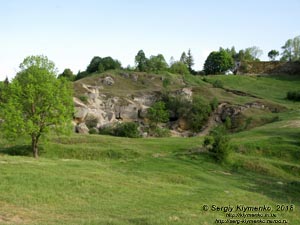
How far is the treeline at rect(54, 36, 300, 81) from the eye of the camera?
134 meters

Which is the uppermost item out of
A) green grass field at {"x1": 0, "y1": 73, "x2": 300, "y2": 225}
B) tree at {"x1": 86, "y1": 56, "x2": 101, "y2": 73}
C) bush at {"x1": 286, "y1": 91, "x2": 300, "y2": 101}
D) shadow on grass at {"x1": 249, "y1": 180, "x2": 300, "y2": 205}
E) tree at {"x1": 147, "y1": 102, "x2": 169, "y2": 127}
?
tree at {"x1": 86, "y1": 56, "x2": 101, "y2": 73}

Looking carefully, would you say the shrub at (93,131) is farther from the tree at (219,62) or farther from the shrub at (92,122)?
the tree at (219,62)

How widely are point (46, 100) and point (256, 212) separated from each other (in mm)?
26777

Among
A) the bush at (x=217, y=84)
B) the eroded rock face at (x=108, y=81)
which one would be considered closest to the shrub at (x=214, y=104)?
the bush at (x=217, y=84)

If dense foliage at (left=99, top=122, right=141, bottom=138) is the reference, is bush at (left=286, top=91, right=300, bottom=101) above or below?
above

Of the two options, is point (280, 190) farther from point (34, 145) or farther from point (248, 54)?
point (248, 54)

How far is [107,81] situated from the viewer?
112 metres

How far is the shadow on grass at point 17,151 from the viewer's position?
42031mm

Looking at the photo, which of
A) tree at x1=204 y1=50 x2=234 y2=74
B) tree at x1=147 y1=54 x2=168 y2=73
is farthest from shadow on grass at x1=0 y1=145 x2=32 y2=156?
tree at x1=204 y1=50 x2=234 y2=74

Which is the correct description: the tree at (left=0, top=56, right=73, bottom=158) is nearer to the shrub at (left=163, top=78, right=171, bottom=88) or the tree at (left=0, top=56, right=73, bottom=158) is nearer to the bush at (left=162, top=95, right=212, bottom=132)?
the bush at (left=162, top=95, right=212, bottom=132)

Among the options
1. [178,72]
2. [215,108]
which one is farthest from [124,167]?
[178,72]

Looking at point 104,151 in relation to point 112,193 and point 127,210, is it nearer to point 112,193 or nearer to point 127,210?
point 112,193

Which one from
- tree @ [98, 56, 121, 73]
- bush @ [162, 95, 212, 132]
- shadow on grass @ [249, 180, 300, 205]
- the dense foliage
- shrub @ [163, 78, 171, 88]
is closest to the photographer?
shadow on grass @ [249, 180, 300, 205]

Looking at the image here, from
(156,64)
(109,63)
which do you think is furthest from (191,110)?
(156,64)
